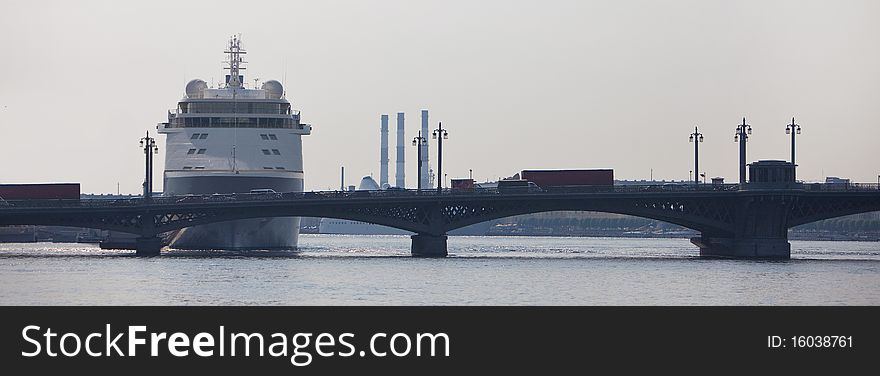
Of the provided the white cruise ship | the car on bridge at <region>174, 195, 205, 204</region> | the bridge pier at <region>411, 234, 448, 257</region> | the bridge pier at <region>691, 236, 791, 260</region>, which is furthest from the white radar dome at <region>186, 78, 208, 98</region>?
the bridge pier at <region>691, 236, 791, 260</region>

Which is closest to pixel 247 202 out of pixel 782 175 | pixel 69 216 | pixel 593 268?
pixel 69 216

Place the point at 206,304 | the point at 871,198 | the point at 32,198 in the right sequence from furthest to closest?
the point at 32,198, the point at 871,198, the point at 206,304

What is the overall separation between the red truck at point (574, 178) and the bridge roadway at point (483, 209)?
530 cm

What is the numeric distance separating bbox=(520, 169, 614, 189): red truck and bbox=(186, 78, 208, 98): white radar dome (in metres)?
34.5

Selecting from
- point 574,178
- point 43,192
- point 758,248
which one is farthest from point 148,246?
point 758,248

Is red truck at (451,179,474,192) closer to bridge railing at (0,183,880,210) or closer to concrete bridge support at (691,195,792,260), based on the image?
bridge railing at (0,183,880,210)

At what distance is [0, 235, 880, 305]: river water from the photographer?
289ft

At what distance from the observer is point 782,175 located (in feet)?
457

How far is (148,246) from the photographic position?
14125 centimetres

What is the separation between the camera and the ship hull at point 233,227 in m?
156

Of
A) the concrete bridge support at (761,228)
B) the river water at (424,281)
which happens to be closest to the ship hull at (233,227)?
the river water at (424,281)

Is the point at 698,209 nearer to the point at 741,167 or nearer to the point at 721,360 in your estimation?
the point at 741,167

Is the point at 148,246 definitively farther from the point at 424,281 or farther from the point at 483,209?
the point at 424,281

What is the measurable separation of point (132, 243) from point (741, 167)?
5372cm
